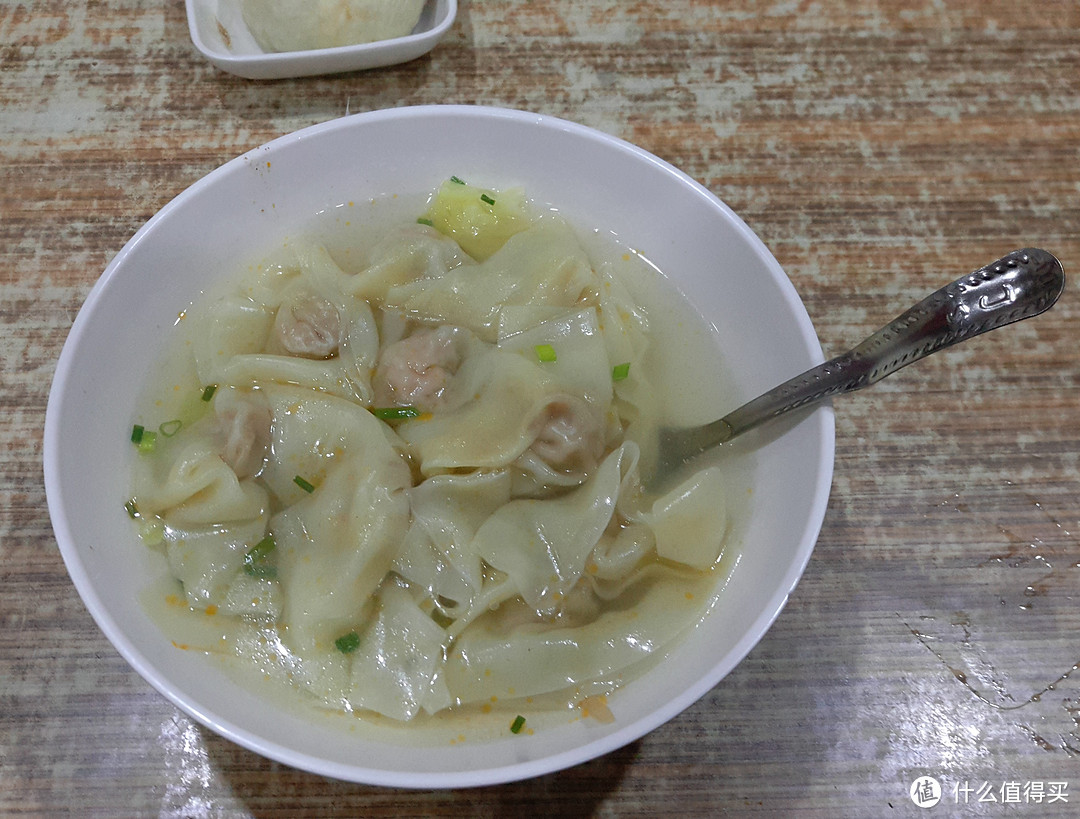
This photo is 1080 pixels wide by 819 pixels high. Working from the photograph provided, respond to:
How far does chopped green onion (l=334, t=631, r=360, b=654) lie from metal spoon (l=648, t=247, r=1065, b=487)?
0.95 metres

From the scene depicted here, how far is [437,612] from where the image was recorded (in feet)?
4.99

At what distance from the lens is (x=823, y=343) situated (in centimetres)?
202

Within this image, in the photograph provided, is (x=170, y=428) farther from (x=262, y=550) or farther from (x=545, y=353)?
(x=545, y=353)

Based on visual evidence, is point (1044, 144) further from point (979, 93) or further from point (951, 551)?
point (951, 551)

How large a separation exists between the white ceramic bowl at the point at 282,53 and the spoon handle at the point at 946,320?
5.42 feet

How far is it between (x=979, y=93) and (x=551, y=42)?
151 cm

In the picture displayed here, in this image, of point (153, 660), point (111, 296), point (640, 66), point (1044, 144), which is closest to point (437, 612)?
point (153, 660)

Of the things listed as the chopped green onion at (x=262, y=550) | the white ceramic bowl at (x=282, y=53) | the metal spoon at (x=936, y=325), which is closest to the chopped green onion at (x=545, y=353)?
the metal spoon at (x=936, y=325)

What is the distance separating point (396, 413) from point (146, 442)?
557 mm

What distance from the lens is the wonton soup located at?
1.43 m

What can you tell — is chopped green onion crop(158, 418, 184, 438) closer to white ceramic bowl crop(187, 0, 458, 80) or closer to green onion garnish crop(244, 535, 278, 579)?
green onion garnish crop(244, 535, 278, 579)

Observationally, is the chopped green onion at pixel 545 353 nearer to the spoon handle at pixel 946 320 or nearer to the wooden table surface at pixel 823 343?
the spoon handle at pixel 946 320
